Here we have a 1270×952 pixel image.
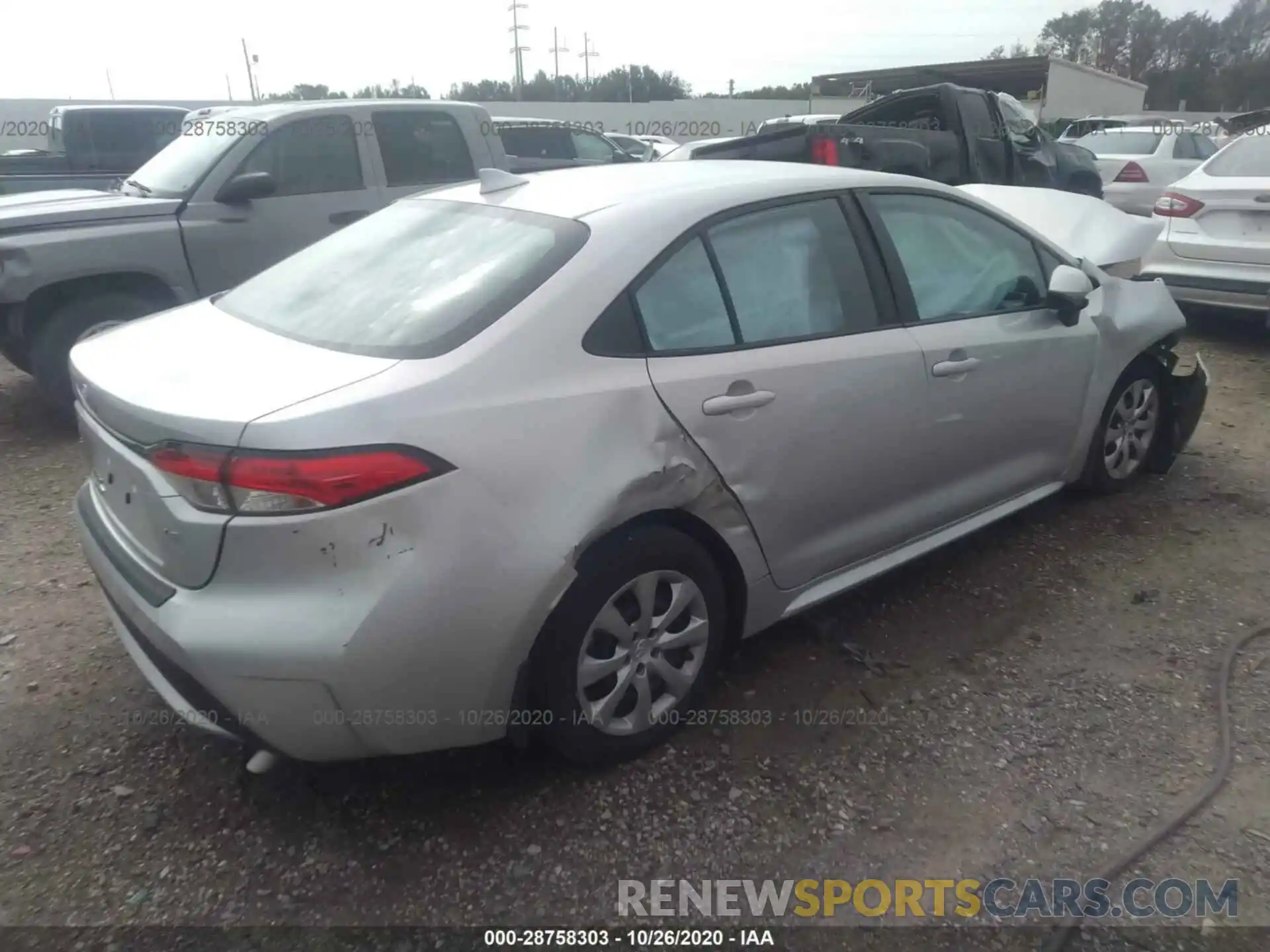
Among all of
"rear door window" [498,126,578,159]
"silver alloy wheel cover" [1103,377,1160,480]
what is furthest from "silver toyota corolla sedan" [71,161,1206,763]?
"rear door window" [498,126,578,159]

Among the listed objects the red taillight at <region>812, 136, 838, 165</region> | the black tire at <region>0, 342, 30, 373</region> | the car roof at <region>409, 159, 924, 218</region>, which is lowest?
the black tire at <region>0, 342, 30, 373</region>

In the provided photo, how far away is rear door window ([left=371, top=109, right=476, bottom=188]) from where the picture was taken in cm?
615

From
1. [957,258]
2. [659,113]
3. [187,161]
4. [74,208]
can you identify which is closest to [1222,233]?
[957,258]

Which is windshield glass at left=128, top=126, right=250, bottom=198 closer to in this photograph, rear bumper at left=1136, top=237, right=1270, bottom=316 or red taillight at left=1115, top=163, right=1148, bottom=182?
rear bumper at left=1136, top=237, right=1270, bottom=316

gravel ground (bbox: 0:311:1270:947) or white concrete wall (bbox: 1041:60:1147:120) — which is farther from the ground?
white concrete wall (bbox: 1041:60:1147:120)

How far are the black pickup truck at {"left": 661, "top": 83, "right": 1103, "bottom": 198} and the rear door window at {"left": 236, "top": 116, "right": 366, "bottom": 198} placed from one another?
2.85 m

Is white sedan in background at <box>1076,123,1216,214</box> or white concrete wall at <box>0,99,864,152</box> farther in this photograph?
white concrete wall at <box>0,99,864,152</box>

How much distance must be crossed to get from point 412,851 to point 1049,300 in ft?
9.80

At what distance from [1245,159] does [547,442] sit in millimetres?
7149

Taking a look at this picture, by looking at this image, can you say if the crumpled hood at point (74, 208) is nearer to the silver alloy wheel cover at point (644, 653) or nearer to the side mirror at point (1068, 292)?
the silver alloy wheel cover at point (644, 653)

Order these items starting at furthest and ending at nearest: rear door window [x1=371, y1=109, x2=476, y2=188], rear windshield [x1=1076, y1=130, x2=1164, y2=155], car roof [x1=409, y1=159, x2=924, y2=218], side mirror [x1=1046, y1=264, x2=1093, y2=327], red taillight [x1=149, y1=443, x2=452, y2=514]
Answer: rear windshield [x1=1076, y1=130, x2=1164, y2=155] < rear door window [x1=371, y1=109, x2=476, y2=188] < side mirror [x1=1046, y1=264, x2=1093, y2=327] < car roof [x1=409, y1=159, x2=924, y2=218] < red taillight [x1=149, y1=443, x2=452, y2=514]

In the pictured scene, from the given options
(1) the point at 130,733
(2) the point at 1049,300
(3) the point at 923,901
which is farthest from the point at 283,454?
(2) the point at 1049,300

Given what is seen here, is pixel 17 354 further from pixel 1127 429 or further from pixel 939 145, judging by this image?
pixel 939 145

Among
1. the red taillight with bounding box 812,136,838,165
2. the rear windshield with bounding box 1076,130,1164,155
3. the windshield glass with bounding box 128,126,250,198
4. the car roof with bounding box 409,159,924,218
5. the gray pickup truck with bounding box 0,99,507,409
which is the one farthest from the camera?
the rear windshield with bounding box 1076,130,1164,155
